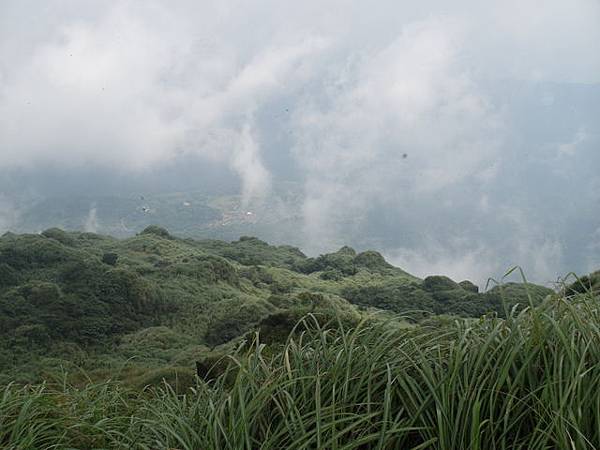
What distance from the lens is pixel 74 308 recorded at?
32281 millimetres

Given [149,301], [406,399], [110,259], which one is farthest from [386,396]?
[110,259]

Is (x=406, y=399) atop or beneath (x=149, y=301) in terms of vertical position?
beneath

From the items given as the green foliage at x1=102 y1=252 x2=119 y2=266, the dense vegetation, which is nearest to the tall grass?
the dense vegetation

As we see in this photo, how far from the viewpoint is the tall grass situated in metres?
1.74

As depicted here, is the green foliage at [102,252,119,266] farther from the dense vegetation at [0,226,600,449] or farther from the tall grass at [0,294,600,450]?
the tall grass at [0,294,600,450]

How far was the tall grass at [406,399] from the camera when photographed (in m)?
1.74

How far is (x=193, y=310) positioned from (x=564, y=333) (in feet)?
122

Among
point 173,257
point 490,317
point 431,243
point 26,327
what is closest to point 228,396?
point 490,317

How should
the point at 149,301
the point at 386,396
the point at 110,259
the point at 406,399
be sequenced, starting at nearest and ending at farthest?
1. the point at 386,396
2. the point at 406,399
3. the point at 149,301
4. the point at 110,259

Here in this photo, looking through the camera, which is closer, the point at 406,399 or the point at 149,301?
the point at 406,399

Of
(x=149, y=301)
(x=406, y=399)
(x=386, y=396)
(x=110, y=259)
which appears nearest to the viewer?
(x=386, y=396)

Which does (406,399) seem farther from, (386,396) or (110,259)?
(110,259)

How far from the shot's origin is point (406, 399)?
1.93 meters

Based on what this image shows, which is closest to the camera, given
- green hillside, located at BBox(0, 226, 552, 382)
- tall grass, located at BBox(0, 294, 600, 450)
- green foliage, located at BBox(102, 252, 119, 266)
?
tall grass, located at BBox(0, 294, 600, 450)
